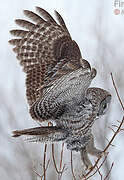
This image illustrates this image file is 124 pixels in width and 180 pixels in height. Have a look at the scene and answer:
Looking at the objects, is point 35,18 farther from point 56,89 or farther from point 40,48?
point 56,89

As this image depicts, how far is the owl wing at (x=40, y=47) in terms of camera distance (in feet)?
2.98

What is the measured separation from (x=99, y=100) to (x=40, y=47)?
0.24 metres

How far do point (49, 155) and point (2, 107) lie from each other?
0.44m

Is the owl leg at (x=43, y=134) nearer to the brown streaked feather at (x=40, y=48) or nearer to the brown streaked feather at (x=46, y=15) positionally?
the brown streaked feather at (x=40, y=48)

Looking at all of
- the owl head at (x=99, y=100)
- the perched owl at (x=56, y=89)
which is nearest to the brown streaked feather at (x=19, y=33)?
the perched owl at (x=56, y=89)

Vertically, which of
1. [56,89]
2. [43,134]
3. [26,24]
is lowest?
[43,134]

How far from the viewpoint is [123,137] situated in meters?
2.30

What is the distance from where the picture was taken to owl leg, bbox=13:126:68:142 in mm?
807

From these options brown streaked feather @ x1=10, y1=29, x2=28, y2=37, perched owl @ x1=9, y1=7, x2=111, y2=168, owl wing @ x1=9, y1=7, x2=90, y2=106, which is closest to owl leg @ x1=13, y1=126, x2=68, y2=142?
perched owl @ x1=9, y1=7, x2=111, y2=168

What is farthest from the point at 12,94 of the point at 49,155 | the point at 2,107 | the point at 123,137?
the point at 123,137

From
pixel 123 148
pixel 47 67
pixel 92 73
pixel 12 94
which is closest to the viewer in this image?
pixel 92 73

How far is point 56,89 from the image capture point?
0.82m

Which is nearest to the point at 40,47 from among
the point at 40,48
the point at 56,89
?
the point at 40,48

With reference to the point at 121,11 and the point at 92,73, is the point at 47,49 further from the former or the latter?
the point at 121,11
